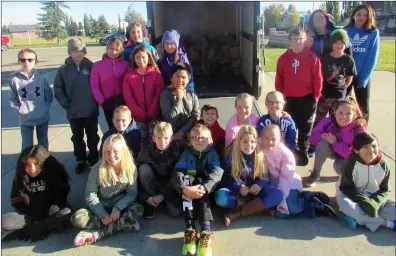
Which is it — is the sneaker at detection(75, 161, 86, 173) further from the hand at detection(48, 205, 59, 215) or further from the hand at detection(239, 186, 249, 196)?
the hand at detection(239, 186, 249, 196)

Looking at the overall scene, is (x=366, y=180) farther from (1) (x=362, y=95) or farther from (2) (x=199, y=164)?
(1) (x=362, y=95)

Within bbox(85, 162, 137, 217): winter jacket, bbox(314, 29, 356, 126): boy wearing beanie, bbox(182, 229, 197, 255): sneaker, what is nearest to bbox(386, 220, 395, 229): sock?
bbox(182, 229, 197, 255): sneaker

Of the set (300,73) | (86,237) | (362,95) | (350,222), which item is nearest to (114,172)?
(86,237)

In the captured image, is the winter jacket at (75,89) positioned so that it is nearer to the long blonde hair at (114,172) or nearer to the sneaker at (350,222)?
the long blonde hair at (114,172)

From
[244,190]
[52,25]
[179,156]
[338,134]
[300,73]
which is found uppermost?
[52,25]

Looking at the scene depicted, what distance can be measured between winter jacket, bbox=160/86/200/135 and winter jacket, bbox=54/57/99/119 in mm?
850

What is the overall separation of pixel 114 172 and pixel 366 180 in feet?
6.49

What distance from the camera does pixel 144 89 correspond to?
3686 mm

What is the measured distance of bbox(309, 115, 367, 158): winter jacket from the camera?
3342 mm

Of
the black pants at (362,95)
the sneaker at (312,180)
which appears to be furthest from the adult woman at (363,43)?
the sneaker at (312,180)

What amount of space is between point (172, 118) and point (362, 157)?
5.53 ft

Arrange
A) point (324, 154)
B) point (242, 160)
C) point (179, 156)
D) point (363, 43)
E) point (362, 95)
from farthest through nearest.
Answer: point (362, 95) → point (363, 43) → point (324, 154) → point (179, 156) → point (242, 160)

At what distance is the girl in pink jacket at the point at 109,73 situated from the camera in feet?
12.3

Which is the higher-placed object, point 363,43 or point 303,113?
point 363,43
